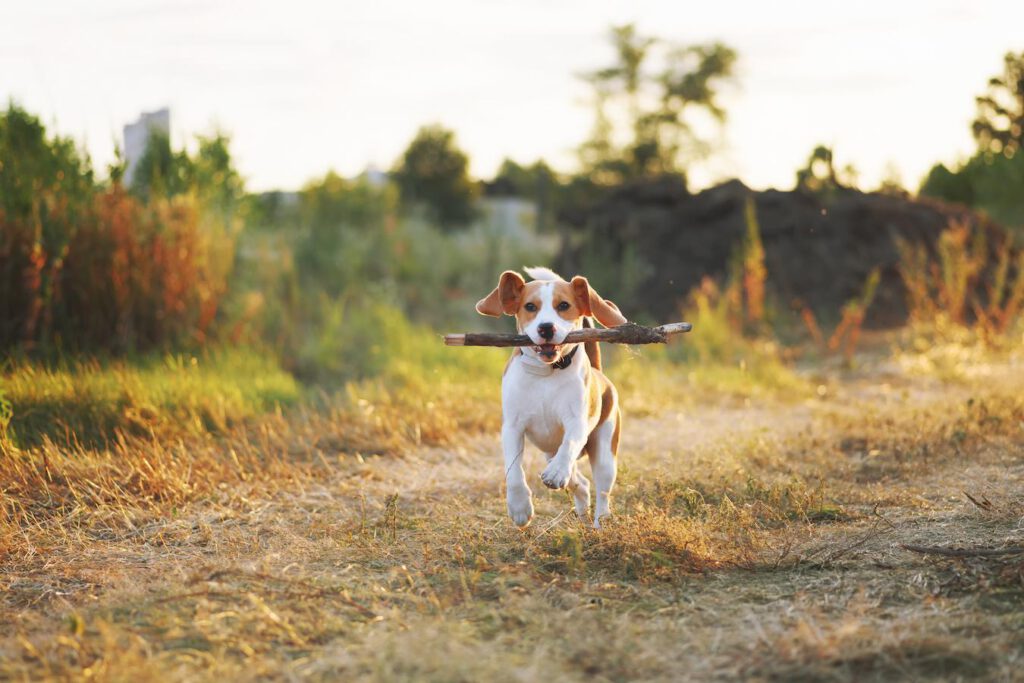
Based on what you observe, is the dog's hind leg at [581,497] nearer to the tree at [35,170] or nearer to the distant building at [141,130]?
the tree at [35,170]

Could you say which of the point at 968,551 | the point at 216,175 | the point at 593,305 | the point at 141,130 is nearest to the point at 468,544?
the point at 593,305

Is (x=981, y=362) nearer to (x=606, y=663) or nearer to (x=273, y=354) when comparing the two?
(x=273, y=354)

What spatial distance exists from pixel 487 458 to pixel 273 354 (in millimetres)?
4277

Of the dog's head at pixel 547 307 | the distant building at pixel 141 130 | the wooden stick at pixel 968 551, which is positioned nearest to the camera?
the wooden stick at pixel 968 551

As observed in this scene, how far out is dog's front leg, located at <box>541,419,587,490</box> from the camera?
448cm

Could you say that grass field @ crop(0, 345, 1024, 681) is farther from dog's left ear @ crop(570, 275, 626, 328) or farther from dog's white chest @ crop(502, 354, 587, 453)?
dog's left ear @ crop(570, 275, 626, 328)

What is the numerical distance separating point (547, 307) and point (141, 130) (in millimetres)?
10858

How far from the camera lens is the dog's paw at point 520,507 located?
15.5ft

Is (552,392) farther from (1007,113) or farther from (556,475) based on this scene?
(1007,113)

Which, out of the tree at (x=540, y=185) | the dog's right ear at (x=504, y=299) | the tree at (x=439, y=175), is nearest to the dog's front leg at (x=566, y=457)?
the dog's right ear at (x=504, y=299)

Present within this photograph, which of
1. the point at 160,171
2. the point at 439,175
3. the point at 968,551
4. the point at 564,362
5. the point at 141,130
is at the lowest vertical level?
the point at 968,551

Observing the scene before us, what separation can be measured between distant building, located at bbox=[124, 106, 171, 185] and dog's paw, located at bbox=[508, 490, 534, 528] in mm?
10130

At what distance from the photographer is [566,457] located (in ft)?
15.0

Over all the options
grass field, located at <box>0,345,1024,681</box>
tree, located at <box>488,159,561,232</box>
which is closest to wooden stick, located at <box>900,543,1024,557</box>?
grass field, located at <box>0,345,1024,681</box>
